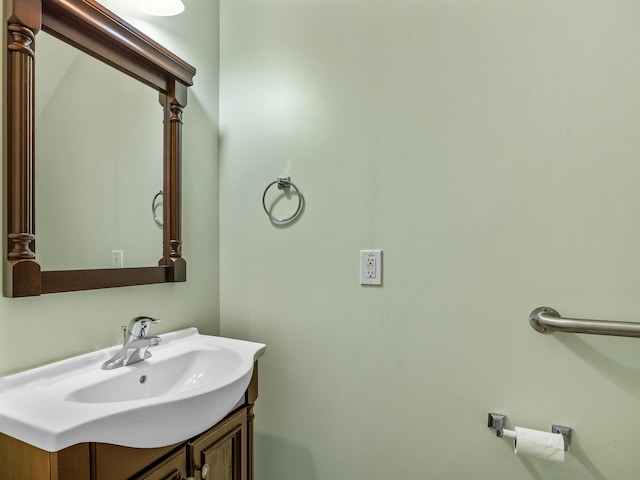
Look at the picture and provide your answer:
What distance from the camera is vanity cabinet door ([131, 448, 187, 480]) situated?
738 mm

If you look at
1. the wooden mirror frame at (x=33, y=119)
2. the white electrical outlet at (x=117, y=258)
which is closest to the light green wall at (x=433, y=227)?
the wooden mirror frame at (x=33, y=119)

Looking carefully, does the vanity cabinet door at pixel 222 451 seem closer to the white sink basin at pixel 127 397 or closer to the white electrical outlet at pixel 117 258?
the white sink basin at pixel 127 397

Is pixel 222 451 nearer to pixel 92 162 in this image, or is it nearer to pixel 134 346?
pixel 134 346

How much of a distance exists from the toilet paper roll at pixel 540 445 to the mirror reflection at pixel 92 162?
1245 mm

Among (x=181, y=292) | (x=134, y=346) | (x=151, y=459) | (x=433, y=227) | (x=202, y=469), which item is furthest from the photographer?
(x=181, y=292)

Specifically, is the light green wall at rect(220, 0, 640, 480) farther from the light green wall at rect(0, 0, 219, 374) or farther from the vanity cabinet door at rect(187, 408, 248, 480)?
the vanity cabinet door at rect(187, 408, 248, 480)

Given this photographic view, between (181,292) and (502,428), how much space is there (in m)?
1.15

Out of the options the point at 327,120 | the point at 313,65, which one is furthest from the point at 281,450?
the point at 313,65

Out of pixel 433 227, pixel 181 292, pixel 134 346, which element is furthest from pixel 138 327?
pixel 433 227

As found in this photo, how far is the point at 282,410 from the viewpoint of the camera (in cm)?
133

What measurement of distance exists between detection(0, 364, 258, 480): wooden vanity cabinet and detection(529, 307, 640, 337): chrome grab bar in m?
0.88

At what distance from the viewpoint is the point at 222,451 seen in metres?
0.96

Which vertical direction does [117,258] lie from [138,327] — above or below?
above

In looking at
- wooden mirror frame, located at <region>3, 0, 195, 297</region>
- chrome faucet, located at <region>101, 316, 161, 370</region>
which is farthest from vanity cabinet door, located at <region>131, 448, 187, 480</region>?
wooden mirror frame, located at <region>3, 0, 195, 297</region>
